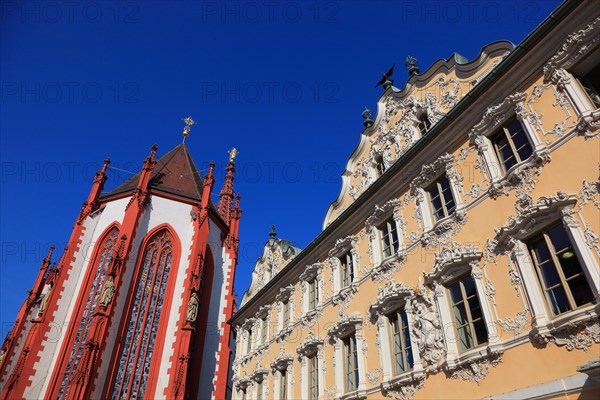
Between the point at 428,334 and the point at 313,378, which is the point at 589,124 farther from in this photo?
the point at 313,378

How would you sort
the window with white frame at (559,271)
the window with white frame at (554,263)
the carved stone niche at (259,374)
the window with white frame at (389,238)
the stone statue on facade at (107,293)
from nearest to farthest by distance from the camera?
the window with white frame at (554,263) < the window with white frame at (559,271) < the window with white frame at (389,238) < the carved stone niche at (259,374) < the stone statue on facade at (107,293)

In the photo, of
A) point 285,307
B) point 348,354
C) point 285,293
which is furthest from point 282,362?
point 348,354

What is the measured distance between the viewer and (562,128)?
306 inches

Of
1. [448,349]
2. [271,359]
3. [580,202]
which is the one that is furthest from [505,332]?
[271,359]

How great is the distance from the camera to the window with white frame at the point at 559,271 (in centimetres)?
676

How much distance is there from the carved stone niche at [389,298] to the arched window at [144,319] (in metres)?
16.7

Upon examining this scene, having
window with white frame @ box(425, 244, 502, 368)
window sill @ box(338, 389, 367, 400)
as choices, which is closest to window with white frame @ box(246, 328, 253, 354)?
window sill @ box(338, 389, 367, 400)

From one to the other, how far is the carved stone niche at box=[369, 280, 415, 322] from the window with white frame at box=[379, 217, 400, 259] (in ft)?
3.61

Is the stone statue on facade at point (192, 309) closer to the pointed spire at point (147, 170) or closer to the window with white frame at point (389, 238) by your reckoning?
the pointed spire at point (147, 170)

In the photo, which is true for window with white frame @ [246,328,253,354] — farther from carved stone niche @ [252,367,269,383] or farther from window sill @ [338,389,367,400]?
window sill @ [338,389,367,400]

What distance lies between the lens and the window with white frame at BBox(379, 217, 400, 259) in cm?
1193

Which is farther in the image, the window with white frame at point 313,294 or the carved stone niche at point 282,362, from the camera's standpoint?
the carved stone niche at point 282,362

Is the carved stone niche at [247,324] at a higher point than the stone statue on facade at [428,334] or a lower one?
higher

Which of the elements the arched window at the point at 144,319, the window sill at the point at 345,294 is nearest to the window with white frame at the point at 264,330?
the window sill at the point at 345,294
